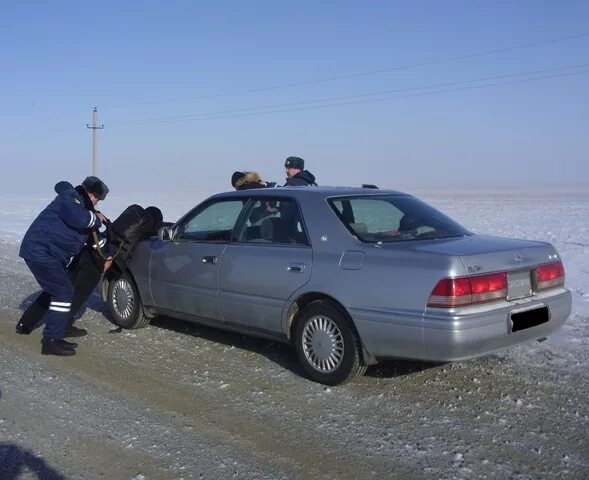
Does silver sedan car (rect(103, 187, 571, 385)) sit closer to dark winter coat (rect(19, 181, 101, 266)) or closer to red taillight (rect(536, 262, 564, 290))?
red taillight (rect(536, 262, 564, 290))

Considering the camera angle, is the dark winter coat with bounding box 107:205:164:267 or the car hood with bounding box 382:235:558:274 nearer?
the car hood with bounding box 382:235:558:274

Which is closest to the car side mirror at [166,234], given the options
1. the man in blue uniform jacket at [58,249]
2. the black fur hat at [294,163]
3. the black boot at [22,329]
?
the man in blue uniform jacket at [58,249]

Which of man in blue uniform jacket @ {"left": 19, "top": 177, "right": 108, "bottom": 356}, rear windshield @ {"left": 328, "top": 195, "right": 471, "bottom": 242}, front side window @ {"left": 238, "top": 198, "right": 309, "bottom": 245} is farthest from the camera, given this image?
man in blue uniform jacket @ {"left": 19, "top": 177, "right": 108, "bottom": 356}

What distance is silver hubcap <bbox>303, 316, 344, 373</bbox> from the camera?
5160mm

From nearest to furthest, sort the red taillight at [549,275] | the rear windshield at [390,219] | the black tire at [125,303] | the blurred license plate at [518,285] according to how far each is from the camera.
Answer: the blurred license plate at [518,285] < the red taillight at [549,275] < the rear windshield at [390,219] < the black tire at [125,303]

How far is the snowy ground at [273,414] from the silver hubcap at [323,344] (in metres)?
0.20

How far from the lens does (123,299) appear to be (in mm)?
7309

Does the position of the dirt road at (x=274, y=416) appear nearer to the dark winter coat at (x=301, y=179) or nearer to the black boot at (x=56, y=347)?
the black boot at (x=56, y=347)

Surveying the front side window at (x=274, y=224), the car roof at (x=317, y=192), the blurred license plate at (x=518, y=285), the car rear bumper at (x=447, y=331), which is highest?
the car roof at (x=317, y=192)

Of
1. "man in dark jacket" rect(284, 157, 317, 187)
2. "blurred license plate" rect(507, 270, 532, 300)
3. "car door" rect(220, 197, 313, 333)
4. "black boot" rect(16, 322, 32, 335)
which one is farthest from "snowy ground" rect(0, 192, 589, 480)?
"man in dark jacket" rect(284, 157, 317, 187)

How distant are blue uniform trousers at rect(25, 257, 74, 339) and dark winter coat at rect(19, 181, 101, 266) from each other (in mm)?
75

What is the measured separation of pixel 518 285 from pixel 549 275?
416 mm

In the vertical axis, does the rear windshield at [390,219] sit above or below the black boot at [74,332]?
above

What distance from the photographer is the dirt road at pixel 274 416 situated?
12.7 ft
